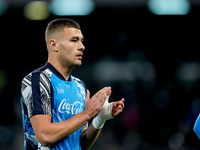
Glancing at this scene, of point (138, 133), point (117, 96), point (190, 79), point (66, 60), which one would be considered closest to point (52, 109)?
point (66, 60)

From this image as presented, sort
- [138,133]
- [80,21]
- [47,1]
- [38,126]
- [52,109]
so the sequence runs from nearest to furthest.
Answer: [38,126]
[52,109]
[138,133]
[47,1]
[80,21]

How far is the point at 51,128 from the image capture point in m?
2.99

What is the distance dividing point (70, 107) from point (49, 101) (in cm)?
25

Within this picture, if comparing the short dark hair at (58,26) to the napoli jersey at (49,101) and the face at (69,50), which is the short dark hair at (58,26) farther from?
the napoli jersey at (49,101)

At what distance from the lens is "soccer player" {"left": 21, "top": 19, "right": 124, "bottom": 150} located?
120 inches

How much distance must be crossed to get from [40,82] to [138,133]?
24.2 ft

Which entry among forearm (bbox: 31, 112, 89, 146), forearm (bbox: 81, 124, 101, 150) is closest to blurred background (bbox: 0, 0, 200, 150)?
forearm (bbox: 81, 124, 101, 150)

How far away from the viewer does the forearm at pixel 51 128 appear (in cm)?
298

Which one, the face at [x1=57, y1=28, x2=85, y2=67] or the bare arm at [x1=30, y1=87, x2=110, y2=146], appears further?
the face at [x1=57, y1=28, x2=85, y2=67]

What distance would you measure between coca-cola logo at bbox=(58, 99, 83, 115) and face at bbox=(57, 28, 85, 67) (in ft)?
1.28

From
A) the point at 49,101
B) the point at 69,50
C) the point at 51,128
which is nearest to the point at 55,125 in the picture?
the point at 51,128

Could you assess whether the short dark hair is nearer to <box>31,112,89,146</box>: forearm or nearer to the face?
the face

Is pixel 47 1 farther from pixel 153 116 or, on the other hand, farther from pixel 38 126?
pixel 38 126

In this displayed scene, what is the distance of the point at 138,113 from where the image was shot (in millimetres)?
10430
